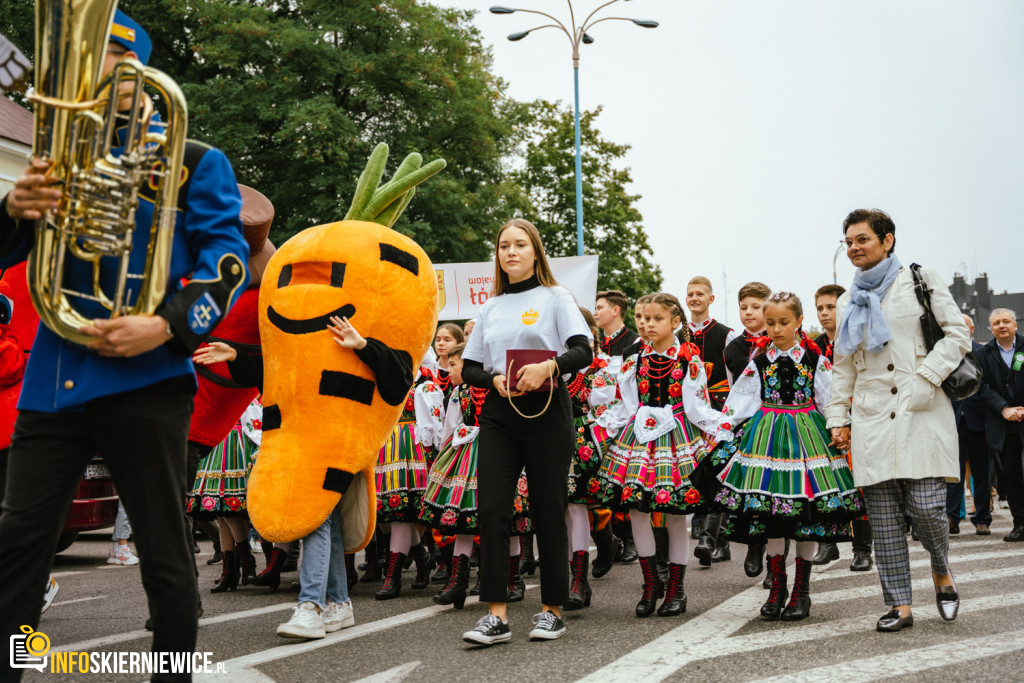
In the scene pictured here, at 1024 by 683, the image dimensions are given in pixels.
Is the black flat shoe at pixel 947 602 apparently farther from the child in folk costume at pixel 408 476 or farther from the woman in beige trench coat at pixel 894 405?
the child in folk costume at pixel 408 476

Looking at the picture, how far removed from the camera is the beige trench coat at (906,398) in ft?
17.2

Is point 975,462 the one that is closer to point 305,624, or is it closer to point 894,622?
Answer: point 894,622

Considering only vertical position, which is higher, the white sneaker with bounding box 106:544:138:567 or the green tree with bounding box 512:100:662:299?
the green tree with bounding box 512:100:662:299

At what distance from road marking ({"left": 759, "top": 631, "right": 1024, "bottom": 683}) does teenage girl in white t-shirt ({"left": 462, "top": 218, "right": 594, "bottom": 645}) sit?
52.8 inches

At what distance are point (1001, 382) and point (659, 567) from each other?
5868 mm

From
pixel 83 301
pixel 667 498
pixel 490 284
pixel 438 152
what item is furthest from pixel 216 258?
pixel 438 152

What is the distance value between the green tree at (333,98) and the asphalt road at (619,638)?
46.6ft

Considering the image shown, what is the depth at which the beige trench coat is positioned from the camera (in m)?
5.25

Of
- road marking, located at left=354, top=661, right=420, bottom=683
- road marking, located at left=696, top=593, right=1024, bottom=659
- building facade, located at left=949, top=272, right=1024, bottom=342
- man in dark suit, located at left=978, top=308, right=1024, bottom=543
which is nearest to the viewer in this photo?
road marking, located at left=354, top=661, right=420, bottom=683

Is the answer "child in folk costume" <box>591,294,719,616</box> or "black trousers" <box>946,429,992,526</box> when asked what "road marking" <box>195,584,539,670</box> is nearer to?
"child in folk costume" <box>591,294,719,616</box>


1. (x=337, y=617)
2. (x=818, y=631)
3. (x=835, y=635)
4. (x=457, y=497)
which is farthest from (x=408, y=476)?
(x=835, y=635)

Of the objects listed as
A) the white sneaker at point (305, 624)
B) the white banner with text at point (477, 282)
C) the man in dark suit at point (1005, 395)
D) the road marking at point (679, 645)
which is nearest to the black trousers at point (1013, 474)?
the man in dark suit at point (1005, 395)

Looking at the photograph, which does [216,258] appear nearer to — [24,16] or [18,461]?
[18,461]

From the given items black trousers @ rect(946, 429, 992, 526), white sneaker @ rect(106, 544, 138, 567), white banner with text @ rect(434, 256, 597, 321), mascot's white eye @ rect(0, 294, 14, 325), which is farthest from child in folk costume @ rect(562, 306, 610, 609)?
black trousers @ rect(946, 429, 992, 526)
